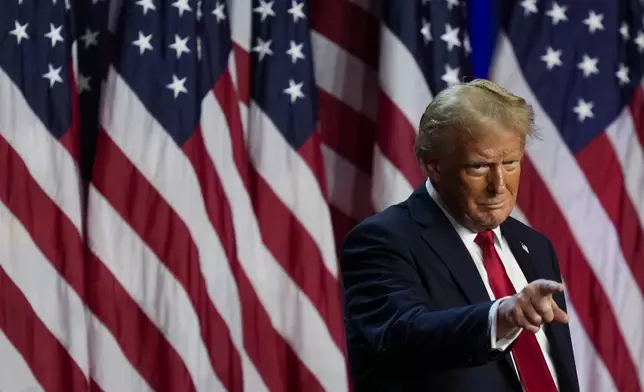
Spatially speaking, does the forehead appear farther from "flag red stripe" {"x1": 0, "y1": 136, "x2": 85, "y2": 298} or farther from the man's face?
"flag red stripe" {"x1": 0, "y1": 136, "x2": 85, "y2": 298}

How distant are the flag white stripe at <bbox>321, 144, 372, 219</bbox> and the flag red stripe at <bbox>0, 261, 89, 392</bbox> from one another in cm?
105

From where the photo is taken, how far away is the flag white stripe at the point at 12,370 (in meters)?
2.96

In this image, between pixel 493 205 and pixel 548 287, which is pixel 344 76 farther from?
pixel 548 287

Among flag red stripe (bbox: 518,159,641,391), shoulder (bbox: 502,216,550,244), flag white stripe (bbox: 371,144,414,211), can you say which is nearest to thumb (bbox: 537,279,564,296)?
shoulder (bbox: 502,216,550,244)

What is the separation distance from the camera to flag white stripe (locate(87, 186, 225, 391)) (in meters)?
3.04

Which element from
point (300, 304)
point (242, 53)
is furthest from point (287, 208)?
point (242, 53)

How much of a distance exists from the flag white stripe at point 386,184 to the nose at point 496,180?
1.57m

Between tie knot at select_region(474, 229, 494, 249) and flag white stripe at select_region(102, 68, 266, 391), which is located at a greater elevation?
flag white stripe at select_region(102, 68, 266, 391)

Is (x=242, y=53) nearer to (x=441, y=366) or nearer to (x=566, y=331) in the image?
(x=566, y=331)

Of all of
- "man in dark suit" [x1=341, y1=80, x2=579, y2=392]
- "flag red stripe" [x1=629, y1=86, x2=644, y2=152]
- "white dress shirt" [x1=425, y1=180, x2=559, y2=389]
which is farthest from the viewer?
"flag red stripe" [x1=629, y1=86, x2=644, y2=152]

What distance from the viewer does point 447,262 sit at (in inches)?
61.7

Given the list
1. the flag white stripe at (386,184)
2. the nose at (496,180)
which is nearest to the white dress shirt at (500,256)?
the nose at (496,180)

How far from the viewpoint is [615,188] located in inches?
127

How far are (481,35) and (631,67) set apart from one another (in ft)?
1.75
